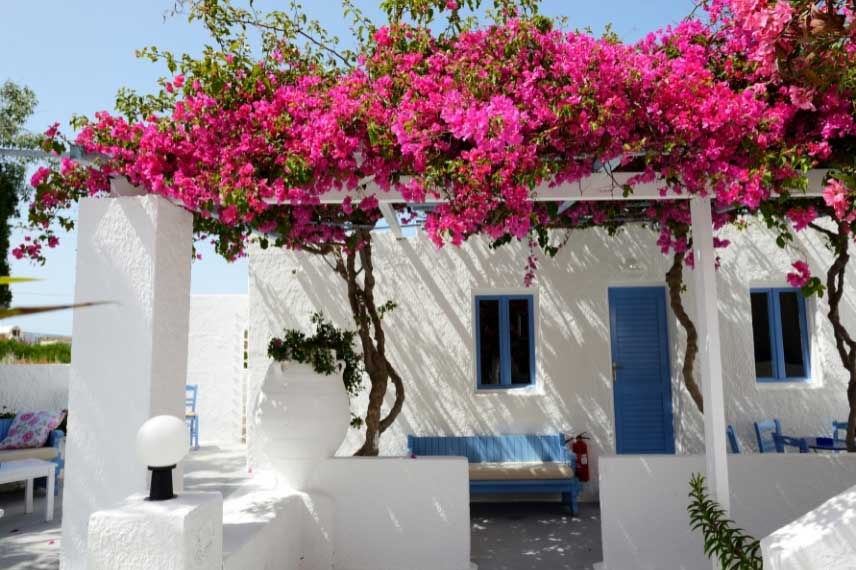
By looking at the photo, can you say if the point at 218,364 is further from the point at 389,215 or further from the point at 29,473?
the point at 389,215

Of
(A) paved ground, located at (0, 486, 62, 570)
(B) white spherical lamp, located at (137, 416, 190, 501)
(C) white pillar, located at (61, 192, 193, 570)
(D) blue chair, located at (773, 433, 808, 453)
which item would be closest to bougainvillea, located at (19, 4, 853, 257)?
(C) white pillar, located at (61, 192, 193, 570)

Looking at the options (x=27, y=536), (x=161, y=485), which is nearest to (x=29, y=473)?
(x=27, y=536)

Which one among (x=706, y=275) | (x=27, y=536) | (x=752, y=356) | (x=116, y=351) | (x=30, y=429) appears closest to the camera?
(x=116, y=351)

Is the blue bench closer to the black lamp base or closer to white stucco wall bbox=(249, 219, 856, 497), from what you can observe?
white stucco wall bbox=(249, 219, 856, 497)

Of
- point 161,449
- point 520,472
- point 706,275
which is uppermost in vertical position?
point 706,275

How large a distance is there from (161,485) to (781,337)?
7.17m

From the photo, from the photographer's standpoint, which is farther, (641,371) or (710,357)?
(641,371)

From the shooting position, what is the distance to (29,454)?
7789 mm

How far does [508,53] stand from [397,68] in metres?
0.70

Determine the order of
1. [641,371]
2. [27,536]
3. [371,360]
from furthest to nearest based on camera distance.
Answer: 1. [641,371]
2. [371,360]
3. [27,536]

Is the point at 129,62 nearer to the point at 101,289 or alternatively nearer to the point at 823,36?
the point at 101,289

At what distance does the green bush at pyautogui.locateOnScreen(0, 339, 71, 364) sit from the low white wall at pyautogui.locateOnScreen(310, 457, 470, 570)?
1021 cm

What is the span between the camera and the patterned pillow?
8.02 metres

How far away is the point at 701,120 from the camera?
11.9ft
